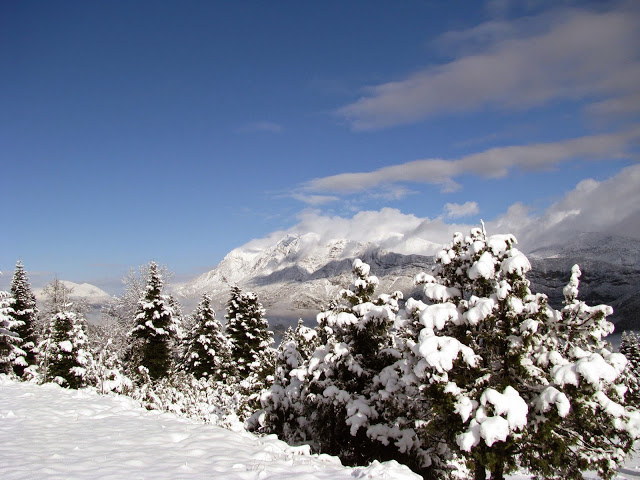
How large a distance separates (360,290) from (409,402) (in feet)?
Answer: 13.3

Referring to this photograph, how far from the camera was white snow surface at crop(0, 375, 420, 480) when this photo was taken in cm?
718

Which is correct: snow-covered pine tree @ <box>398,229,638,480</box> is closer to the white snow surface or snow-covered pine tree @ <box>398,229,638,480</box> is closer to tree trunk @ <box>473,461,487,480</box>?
tree trunk @ <box>473,461,487,480</box>

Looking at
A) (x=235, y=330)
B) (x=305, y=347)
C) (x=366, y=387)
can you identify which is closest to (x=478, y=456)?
(x=366, y=387)

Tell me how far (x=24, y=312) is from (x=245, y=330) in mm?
17354

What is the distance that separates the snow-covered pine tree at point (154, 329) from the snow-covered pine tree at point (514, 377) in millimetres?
27835

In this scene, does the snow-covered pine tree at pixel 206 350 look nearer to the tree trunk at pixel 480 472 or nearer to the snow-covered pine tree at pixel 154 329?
the snow-covered pine tree at pixel 154 329

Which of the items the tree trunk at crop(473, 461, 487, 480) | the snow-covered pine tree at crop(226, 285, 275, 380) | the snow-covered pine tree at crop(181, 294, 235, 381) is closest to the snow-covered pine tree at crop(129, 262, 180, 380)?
the snow-covered pine tree at crop(181, 294, 235, 381)

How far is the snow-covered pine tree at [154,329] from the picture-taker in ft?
114

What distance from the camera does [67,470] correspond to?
23.4 feet

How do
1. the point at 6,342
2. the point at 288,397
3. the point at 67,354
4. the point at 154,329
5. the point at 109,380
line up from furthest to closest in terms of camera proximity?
1. the point at 154,329
2. the point at 6,342
3. the point at 67,354
4. the point at 109,380
5. the point at 288,397

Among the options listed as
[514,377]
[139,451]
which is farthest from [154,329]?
[514,377]

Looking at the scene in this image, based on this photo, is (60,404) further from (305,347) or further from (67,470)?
(305,347)

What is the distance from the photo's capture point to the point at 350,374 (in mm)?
14648

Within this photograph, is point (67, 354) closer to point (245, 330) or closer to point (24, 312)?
point (245, 330)
